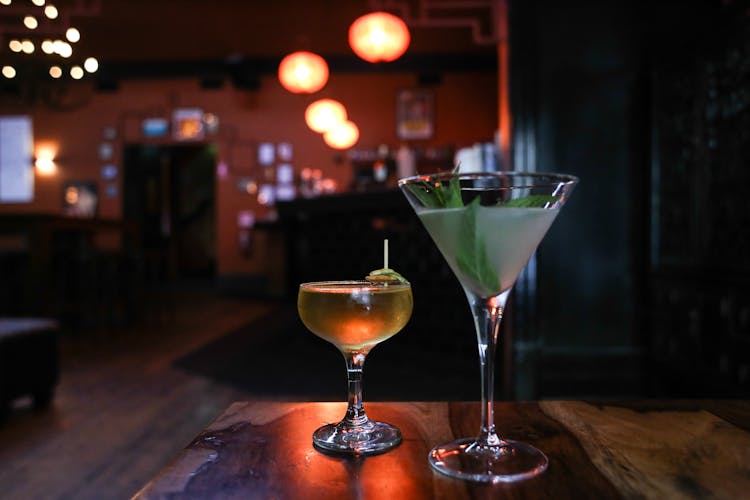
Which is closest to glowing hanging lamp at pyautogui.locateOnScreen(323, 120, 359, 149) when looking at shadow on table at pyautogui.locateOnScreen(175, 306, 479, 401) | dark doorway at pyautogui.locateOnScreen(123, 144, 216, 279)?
dark doorway at pyautogui.locateOnScreen(123, 144, 216, 279)

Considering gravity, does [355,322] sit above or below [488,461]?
above

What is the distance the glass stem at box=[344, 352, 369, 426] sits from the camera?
2.34 feet

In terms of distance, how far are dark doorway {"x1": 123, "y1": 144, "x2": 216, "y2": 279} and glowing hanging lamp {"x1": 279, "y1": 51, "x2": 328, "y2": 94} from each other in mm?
4035

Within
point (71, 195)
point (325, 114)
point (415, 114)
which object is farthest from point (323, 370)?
point (71, 195)

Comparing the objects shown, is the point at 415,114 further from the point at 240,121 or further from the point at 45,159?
the point at 45,159

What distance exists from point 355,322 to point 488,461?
220 millimetres

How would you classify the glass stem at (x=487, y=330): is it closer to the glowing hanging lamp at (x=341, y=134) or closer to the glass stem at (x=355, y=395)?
the glass stem at (x=355, y=395)

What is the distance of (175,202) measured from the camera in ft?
33.4

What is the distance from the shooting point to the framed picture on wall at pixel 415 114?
8562 mm

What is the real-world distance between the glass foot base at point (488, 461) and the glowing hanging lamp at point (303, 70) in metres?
5.27

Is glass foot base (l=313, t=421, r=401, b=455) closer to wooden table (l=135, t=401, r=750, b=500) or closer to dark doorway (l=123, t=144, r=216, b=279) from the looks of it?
wooden table (l=135, t=401, r=750, b=500)

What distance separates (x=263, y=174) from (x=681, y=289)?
7001 mm

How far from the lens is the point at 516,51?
290 centimetres

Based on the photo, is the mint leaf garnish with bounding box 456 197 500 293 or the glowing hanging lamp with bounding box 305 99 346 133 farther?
the glowing hanging lamp with bounding box 305 99 346 133
